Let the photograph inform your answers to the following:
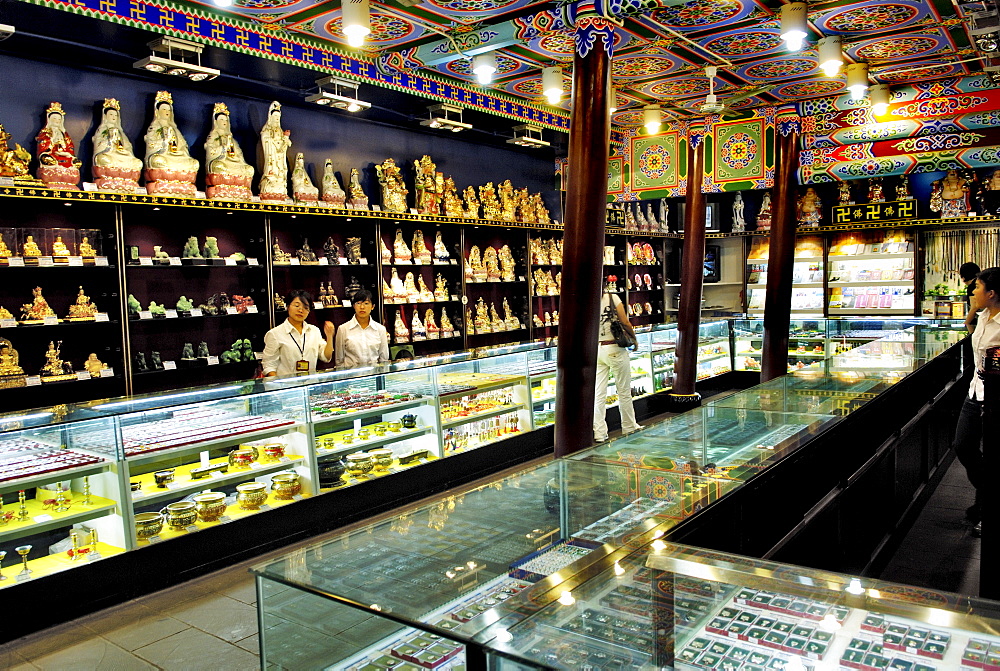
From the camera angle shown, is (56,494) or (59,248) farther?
(59,248)

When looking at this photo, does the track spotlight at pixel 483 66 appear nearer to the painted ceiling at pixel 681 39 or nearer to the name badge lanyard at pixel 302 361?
the painted ceiling at pixel 681 39

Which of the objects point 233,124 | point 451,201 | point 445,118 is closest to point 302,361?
point 233,124

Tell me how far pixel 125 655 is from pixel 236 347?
372 cm

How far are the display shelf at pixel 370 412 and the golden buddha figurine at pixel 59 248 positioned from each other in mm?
2312

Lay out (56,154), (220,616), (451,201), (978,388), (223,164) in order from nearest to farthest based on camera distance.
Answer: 1. (220,616)
2. (978,388)
3. (56,154)
4. (223,164)
5. (451,201)

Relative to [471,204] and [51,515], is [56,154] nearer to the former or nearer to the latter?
[51,515]

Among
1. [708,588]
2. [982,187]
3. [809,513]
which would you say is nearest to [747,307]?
[982,187]

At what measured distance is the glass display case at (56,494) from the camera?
3.62 m

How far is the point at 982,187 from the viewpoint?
1045 cm

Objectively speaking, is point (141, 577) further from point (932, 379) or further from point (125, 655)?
point (932, 379)

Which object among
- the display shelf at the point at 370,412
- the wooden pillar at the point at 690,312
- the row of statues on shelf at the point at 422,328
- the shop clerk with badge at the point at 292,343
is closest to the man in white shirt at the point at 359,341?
the shop clerk with badge at the point at 292,343

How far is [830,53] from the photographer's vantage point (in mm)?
6719

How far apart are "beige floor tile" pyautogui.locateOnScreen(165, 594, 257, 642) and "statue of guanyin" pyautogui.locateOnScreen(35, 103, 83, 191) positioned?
3217 mm

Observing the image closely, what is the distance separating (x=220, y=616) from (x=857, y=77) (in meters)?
7.77
